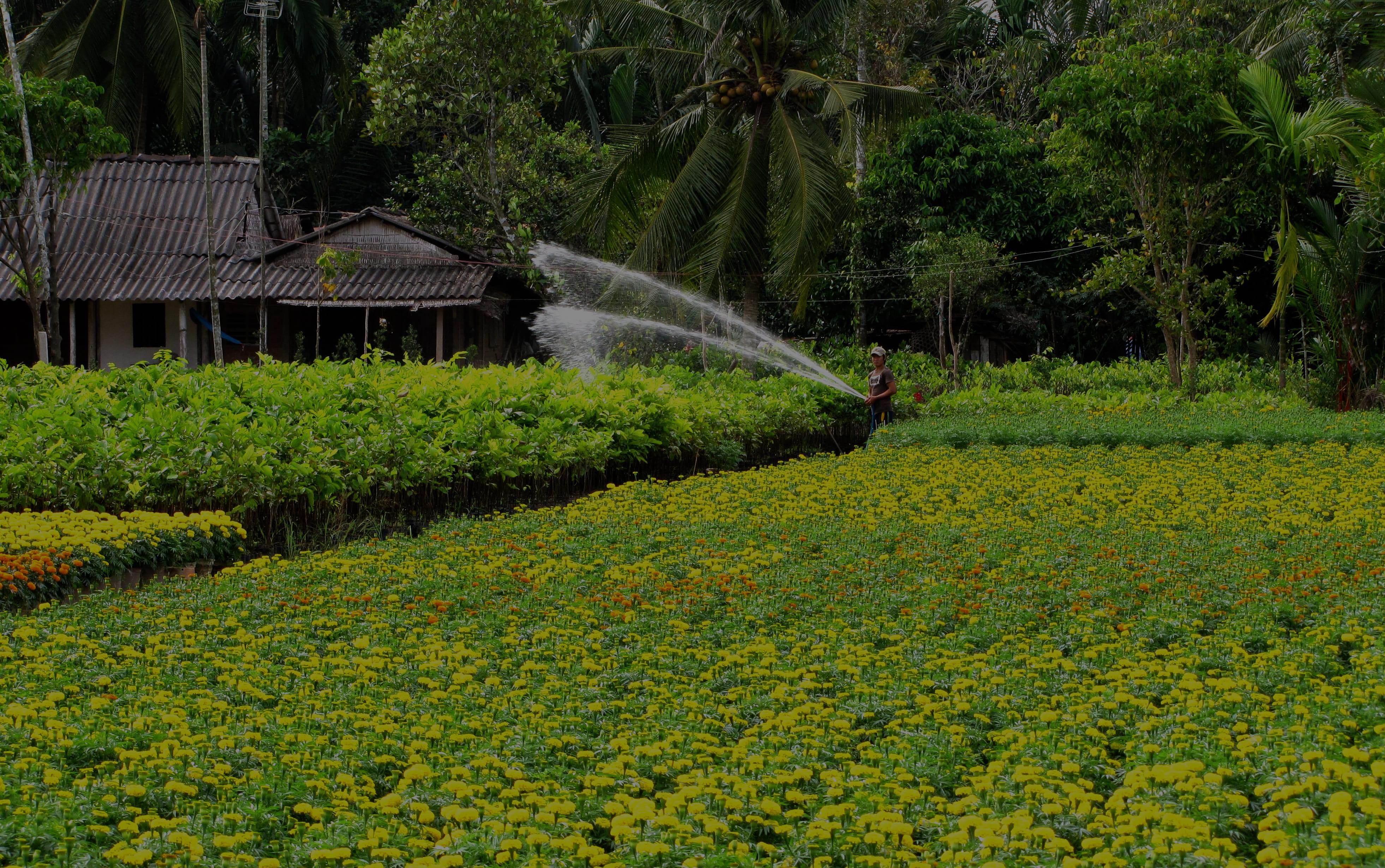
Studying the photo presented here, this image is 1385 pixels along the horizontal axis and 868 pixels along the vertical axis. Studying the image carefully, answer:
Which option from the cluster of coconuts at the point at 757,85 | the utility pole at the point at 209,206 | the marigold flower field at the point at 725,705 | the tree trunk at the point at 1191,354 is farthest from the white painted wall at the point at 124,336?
the marigold flower field at the point at 725,705

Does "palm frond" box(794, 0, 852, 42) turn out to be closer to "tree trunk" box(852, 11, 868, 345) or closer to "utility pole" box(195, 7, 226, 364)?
"tree trunk" box(852, 11, 868, 345)

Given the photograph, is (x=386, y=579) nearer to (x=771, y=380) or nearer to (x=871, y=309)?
(x=771, y=380)

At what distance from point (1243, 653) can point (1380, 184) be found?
12.4 metres

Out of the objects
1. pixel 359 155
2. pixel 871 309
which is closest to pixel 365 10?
pixel 359 155

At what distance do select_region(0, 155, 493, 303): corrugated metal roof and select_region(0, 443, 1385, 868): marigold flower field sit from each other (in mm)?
15939

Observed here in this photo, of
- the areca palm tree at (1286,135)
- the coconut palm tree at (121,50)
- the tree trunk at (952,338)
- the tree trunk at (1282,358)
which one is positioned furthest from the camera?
the coconut palm tree at (121,50)

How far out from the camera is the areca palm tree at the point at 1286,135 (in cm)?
1554

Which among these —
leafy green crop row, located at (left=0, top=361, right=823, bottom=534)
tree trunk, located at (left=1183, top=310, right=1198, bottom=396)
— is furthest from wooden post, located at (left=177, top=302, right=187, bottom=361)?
tree trunk, located at (left=1183, top=310, right=1198, bottom=396)

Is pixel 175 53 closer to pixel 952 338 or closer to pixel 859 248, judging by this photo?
pixel 859 248

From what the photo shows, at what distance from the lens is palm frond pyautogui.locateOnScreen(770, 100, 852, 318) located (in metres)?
16.5

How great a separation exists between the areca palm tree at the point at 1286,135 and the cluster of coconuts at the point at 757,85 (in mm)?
5921

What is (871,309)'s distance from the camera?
2741 cm

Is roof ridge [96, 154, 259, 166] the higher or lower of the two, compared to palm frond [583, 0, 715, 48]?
lower

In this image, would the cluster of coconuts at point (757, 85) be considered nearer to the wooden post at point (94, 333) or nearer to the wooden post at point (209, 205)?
the wooden post at point (209, 205)
